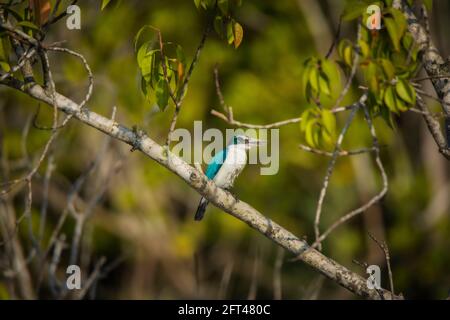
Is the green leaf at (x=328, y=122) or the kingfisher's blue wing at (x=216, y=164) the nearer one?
the green leaf at (x=328, y=122)

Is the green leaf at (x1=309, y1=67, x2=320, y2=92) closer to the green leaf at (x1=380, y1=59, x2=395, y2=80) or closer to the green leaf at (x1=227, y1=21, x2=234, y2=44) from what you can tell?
the green leaf at (x1=380, y1=59, x2=395, y2=80)

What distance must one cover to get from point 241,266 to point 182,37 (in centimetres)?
A: 366

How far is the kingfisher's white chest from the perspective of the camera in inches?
211

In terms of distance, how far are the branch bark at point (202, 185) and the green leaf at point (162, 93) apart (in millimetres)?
223

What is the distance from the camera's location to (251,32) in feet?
35.4

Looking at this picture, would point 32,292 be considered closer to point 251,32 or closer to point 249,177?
point 249,177

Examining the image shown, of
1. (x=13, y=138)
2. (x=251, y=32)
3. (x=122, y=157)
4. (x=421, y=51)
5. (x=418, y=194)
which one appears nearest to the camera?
(x=421, y=51)

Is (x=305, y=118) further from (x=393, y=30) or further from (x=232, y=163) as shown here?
(x=232, y=163)

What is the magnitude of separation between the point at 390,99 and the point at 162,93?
110 cm

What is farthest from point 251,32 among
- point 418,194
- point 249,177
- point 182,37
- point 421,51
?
point 421,51

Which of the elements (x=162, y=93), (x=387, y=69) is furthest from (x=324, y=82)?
(x=162, y=93)

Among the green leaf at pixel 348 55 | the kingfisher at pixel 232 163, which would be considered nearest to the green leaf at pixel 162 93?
the green leaf at pixel 348 55

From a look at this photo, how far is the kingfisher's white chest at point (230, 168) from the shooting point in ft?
17.6

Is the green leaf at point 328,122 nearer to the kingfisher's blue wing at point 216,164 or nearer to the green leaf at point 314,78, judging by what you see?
the green leaf at point 314,78
